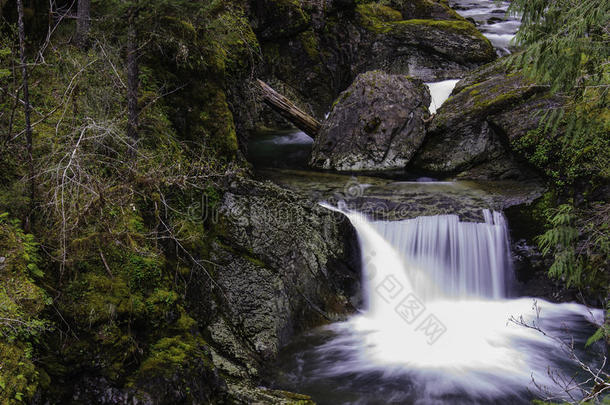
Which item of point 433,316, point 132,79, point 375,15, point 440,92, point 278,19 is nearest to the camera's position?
point 132,79

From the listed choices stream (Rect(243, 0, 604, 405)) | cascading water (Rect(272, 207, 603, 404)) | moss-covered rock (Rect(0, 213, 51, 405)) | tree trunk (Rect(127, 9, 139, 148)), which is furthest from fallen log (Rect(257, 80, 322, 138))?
moss-covered rock (Rect(0, 213, 51, 405))

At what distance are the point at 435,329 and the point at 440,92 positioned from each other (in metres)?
8.61

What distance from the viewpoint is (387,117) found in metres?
11.2

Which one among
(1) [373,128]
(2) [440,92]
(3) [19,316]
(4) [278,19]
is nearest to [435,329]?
(3) [19,316]

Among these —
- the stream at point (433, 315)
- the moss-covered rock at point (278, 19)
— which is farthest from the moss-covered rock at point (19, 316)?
the moss-covered rock at point (278, 19)

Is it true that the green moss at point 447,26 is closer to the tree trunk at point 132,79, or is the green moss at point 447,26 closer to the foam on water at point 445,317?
the foam on water at point 445,317

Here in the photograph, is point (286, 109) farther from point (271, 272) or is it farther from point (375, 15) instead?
point (375, 15)

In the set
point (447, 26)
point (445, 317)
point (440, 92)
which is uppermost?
point (447, 26)

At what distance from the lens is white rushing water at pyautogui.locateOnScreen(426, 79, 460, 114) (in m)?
12.8

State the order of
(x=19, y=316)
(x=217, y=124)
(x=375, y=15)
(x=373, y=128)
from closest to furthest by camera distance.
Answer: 1. (x=19, y=316)
2. (x=217, y=124)
3. (x=373, y=128)
4. (x=375, y=15)

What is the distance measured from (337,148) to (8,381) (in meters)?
9.20

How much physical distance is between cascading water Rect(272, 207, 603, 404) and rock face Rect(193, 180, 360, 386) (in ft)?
1.18

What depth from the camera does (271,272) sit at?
616cm

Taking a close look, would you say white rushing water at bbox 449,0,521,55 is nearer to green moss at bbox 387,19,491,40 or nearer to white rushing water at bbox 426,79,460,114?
green moss at bbox 387,19,491,40
